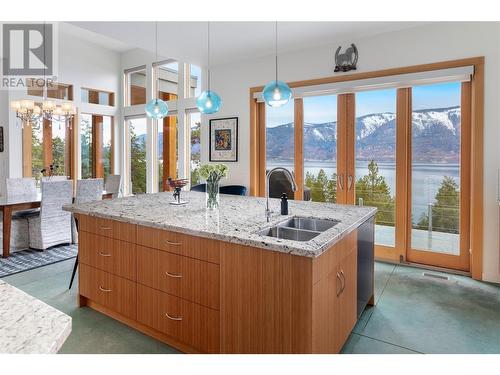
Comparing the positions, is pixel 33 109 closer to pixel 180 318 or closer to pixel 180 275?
Result: pixel 180 275

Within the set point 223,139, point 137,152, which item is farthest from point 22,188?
point 223,139

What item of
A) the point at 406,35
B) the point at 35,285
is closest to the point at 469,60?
the point at 406,35

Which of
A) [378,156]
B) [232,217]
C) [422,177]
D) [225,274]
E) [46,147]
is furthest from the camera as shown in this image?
[46,147]

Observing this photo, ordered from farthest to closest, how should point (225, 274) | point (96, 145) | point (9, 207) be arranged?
point (96, 145), point (9, 207), point (225, 274)

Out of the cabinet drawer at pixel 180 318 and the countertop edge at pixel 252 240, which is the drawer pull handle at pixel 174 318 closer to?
the cabinet drawer at pixel 180 318

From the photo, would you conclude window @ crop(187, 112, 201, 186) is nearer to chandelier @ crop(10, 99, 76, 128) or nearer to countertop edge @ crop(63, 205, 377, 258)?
chandelier @ crop(10, 99, 76, 128)

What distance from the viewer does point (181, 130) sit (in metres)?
6.19

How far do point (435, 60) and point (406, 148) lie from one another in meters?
1.02

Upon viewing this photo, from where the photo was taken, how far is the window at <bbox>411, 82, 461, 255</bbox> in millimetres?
3629

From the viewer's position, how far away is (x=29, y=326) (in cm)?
76

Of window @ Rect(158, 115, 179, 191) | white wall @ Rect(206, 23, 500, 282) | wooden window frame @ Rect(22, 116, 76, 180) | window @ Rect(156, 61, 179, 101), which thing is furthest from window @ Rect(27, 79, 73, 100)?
white wall @ Rect(206, 23, 500, 282)

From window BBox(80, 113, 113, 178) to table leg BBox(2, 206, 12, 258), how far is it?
121 inches
